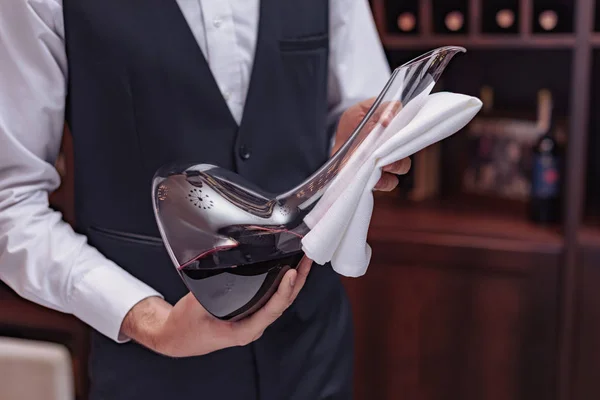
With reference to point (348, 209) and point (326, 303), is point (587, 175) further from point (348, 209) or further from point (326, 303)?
point (348, 209)

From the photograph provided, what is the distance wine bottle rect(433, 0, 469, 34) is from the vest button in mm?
1434

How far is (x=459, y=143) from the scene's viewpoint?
2746 millimetres

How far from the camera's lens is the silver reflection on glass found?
869 mm

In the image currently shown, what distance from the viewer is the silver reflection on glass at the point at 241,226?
869mm

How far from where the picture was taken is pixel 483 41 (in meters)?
2.30

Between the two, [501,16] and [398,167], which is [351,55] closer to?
[398,167]

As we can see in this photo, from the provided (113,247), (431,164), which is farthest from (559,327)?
(113,247)

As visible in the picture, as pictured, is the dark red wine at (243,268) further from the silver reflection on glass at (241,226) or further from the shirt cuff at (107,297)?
the shirt cuff at (107,297)

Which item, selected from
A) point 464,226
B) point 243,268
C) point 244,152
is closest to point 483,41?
point 464,226

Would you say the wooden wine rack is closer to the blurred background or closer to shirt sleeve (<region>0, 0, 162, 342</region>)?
the blurred background

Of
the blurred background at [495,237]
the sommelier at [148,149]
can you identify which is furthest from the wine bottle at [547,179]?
the sommelier at [148,149]

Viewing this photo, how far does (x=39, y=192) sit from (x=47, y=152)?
6 cm

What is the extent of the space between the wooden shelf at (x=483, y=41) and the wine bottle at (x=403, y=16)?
0.17ft

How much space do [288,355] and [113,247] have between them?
302mm
